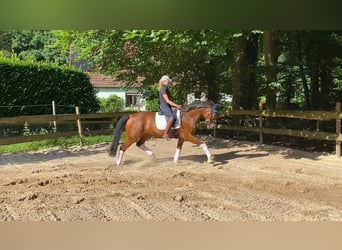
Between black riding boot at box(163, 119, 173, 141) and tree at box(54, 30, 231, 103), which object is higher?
tree at box(54, 30, 231, 103)

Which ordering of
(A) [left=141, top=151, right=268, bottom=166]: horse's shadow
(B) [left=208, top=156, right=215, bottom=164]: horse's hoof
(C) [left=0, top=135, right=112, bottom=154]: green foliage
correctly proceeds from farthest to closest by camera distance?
(B) [left=208, top=156, right=215, bottom=164]: horse's hoof → (A) [left=141, top=151, right=268, bottom=166]: horse's shadow → (C) [left=0, top=135, right=112, bottom=154]: green foliage

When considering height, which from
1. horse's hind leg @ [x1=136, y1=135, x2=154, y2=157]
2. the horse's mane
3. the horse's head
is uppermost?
the horse's mane

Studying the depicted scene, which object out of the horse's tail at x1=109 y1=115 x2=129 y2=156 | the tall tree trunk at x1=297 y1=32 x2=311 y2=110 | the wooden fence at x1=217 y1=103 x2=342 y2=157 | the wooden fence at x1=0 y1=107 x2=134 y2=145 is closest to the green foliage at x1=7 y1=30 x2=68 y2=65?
the wooden fence at x1=0 y1=107 x2=134 y2=145

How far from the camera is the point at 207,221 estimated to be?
4.02 m

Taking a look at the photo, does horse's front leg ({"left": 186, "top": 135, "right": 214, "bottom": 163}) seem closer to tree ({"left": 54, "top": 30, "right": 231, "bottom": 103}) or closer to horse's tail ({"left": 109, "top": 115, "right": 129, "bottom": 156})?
tree ({"left": 54, "top": 30, "right": 231, "bottom": 103})

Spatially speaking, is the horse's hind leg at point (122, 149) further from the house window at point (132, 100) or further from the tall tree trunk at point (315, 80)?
the tall tree trunk at point (315, 80)

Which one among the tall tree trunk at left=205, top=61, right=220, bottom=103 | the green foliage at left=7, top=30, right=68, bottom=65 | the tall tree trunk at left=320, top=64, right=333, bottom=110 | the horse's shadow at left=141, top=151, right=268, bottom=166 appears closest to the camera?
the green foliage at left=7, top=30, right=68, bottom=65

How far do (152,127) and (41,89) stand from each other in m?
1.21

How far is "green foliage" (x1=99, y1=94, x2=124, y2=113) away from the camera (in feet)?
16.3

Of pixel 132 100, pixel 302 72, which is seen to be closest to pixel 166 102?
pixel 132 100

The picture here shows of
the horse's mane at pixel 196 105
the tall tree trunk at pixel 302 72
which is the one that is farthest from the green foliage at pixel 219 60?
the horse's mane at pixel 196 105

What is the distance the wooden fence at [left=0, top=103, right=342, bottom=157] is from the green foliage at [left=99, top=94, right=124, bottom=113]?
5 cm

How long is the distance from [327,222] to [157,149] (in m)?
1.78

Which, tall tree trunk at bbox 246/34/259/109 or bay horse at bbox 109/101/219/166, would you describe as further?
tall tree trunk at bbox 246/34/259/109
